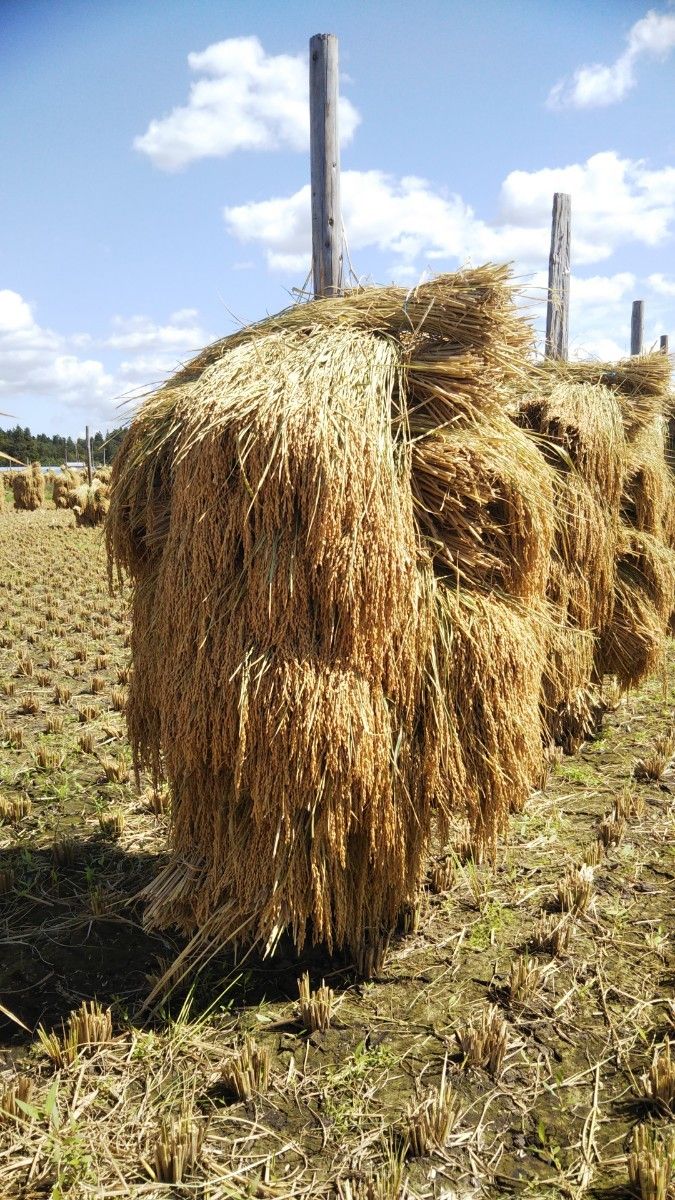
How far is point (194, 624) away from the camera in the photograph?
312 cm

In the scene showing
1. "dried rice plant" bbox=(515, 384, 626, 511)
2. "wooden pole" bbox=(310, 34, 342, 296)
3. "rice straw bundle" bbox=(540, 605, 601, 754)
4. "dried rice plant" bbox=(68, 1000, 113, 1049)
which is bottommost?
"dried rice plant" bbox=(68, 1000, 113, 1049)

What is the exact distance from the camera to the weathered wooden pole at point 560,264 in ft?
28.4

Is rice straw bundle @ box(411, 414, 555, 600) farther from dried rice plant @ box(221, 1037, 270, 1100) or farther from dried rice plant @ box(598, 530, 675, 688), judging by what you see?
dried rice plant @ box(598, 530, 675, 688)

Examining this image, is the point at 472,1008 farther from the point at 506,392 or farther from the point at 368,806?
the point at 506,392

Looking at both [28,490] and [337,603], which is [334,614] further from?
[28,490]

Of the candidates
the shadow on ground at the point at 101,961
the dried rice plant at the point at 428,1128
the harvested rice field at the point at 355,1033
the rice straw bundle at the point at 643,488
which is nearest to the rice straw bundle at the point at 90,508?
the rice straw bundle at the point at 643,488

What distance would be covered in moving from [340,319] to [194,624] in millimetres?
1490

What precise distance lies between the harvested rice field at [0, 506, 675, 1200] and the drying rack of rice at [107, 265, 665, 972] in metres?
0.31

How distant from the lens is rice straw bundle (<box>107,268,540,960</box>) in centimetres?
292

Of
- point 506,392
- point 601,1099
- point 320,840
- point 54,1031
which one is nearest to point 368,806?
point 320,840

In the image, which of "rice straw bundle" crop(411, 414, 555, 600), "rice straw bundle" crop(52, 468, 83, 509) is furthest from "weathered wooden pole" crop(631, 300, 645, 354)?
"rice straw bundle" crop(52, 468, 83, 509)

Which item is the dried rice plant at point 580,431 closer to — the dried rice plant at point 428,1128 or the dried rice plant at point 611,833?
the dried rice plant at point 611,833

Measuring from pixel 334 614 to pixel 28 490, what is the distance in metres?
27.8

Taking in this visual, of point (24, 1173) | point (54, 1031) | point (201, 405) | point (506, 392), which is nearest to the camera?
point (24, 1173)
